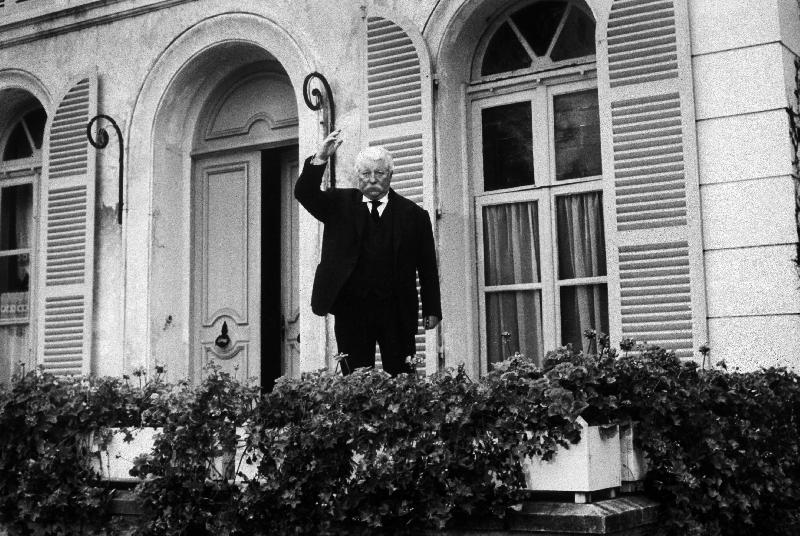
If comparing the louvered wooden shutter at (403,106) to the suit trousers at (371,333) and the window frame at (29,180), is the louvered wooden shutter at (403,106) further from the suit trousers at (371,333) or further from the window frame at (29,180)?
the window frame at (29,180)

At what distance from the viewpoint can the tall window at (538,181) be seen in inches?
283

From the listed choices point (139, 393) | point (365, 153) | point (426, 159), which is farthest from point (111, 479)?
point (426, 159)

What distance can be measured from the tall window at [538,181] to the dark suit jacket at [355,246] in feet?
6.15

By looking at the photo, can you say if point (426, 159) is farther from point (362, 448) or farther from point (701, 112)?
point (362, 448)

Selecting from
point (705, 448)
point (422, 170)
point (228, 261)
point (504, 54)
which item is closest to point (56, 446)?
point (705, 448)

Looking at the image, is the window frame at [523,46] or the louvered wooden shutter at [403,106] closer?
the window frame at [523,46]

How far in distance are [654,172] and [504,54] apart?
1629 millimetres

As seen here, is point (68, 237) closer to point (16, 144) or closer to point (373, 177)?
point (16, 144)

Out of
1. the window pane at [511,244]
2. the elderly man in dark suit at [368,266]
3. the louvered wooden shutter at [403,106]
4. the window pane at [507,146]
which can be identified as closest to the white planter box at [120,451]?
the elderly man in dark suit at [368,266]

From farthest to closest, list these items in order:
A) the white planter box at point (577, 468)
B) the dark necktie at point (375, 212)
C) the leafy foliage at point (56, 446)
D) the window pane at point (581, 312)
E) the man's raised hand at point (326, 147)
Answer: the window pane at point (581, 312) < the dark necktie at point (375, 212) < the man's raised hand at point (326, 147) < the leafy foliage at point (56, 446) < the white planter box at point (577, 468)

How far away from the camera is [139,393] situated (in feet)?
16.5

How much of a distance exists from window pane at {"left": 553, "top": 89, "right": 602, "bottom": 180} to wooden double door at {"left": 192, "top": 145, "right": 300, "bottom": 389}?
2431 millimetres

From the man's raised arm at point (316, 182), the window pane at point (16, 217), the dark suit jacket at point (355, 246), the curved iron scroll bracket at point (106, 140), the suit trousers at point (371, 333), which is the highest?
the curved iron scroll bracket at point (106, 140)

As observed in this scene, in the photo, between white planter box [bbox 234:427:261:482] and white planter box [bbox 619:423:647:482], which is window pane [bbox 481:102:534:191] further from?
white planter box [bbox 234:427:261:482]
